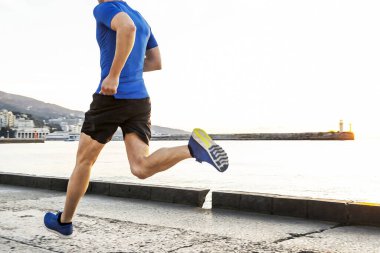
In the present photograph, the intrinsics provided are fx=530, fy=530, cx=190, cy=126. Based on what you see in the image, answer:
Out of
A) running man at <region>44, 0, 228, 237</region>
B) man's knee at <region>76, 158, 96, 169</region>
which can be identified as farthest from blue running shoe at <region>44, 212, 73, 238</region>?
man's knee at <region>76, 158, 96, 169</region>

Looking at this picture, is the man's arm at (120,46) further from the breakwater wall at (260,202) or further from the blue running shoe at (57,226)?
the breakwater wall at (260,202)

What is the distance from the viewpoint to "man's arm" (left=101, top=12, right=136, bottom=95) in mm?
3410

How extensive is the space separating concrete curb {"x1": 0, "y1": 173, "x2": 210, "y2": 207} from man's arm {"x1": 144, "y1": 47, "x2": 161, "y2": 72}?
2853 millimetres

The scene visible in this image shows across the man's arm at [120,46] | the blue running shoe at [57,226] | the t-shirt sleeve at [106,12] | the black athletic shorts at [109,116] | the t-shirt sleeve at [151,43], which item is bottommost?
the blue running shoe at [57,226]

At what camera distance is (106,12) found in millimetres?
3514

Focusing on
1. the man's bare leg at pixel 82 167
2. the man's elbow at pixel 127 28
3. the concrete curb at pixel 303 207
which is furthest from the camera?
the concrete curb at pixel 303 207

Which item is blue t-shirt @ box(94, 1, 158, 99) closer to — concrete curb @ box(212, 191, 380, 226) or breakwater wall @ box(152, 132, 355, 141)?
concrete curb @ box(212, 191, 380, 226)

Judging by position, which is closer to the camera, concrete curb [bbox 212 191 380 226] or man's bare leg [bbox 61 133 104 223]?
man's bare leg [bbox 61 133 104 223]

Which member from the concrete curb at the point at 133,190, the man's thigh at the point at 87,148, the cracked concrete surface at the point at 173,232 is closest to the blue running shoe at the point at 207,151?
the man's thigh at the point at 87,148

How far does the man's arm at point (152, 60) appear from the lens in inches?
162

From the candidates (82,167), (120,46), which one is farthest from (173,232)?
(120,46)

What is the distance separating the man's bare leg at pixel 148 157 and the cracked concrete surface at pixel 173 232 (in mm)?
630

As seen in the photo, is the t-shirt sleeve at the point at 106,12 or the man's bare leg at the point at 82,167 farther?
the man's bare leg at the point at 82,167

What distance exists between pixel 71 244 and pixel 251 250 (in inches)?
53.8
